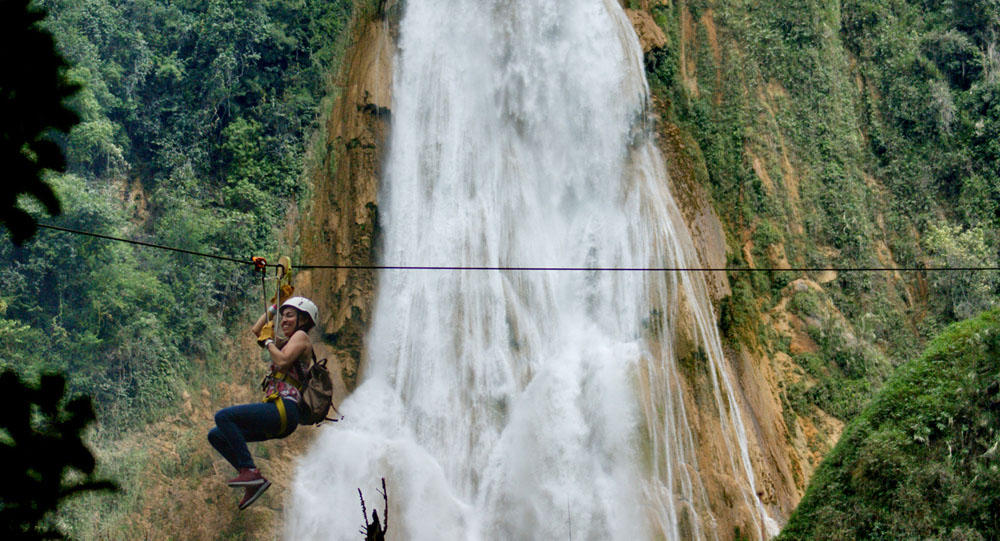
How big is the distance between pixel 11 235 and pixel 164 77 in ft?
62.5

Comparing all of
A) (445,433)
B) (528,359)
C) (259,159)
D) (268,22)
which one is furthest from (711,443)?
(268,22)

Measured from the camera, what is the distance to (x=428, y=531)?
15734mm

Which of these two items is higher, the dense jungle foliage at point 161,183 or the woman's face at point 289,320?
the dense jungle foliage at point 161,183

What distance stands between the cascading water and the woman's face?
6.63 m

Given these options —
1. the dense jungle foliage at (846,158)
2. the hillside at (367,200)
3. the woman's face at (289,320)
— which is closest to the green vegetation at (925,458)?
the hillside at (367,200)

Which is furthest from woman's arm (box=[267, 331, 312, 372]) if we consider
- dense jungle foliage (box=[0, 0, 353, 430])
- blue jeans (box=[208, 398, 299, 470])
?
dense jungle foliage (box=[0, 0, 353, 430])

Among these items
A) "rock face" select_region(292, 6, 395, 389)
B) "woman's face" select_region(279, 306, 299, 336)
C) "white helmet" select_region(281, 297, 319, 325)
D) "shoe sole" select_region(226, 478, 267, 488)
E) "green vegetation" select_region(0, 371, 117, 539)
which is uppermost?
"rock face" select_region(292, 6, 395, 389)

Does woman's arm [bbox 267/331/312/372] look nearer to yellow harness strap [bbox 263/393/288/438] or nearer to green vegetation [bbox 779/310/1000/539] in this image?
yellow harness strap [bbox 263/393/288/438]

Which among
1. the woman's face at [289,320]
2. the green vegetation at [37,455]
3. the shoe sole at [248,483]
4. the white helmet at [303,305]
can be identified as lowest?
the shoe sole at [248,483]

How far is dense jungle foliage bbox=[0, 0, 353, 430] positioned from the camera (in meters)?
17.9

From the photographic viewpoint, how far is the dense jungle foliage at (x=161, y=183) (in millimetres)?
17922

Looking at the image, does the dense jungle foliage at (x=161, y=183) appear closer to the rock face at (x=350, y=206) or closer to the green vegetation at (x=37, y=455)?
the rock face at (x=350, y=206)

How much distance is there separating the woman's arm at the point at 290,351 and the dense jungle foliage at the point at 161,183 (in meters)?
8.64

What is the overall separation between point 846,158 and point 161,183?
15.4 meters
